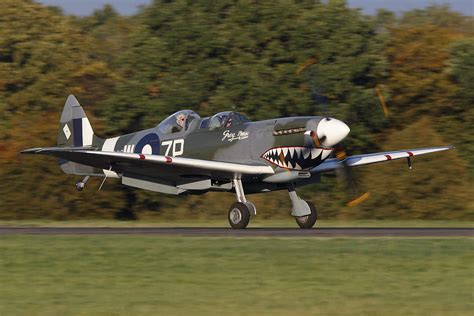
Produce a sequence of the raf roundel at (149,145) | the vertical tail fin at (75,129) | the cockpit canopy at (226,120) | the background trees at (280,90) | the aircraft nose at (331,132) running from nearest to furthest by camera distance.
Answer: the aircraft nose at (331,132) < the cockpit canopy at (226,120) < the raf roundel at (149,145) < the vertical tail fin at (75,129) < the background trees at (280,90)

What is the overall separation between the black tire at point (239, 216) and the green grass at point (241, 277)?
346 cm

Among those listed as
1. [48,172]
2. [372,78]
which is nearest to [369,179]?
[372,78]

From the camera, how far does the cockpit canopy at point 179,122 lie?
802 inches

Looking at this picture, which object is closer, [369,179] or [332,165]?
[332,165]

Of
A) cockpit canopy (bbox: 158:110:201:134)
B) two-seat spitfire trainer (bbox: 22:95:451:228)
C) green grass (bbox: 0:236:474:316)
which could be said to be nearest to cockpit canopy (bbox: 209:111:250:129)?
two-seat spitfire trainer (bbox: 22:95:451:228)

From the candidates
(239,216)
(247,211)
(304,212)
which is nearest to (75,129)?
(239,216)

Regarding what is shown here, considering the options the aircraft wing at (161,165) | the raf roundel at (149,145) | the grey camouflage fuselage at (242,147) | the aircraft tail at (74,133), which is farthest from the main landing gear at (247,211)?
the aircraft tail at (74,133)

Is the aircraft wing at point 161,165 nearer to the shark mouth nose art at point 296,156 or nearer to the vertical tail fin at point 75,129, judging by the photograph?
the shark mouth nose art at point 296,156

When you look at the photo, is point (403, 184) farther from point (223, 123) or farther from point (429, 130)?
point (223, 123)

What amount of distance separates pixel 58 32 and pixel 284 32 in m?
15.1

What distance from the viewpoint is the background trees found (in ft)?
97.3

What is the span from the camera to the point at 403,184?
28422 millimetres

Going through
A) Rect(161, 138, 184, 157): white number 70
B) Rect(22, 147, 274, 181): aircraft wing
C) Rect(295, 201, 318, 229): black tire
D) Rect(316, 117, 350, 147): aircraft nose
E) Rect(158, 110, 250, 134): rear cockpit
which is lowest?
Rect(295, 201, 318, 229): black tire

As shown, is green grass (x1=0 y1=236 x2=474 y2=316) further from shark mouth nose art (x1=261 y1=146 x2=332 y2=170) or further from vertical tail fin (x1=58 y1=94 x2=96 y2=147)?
vertical tail fin (x1=58 y1=94 x2=96 y2=147)
